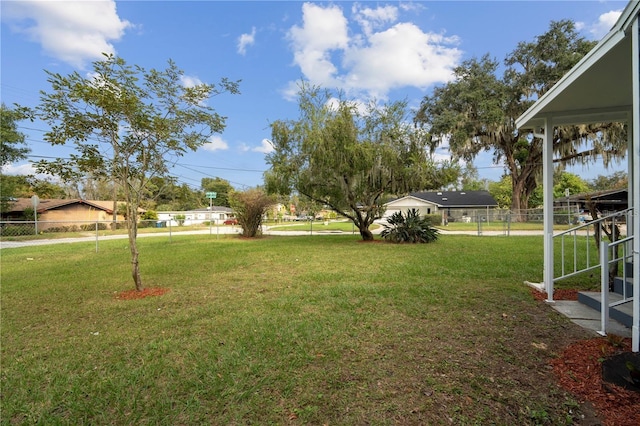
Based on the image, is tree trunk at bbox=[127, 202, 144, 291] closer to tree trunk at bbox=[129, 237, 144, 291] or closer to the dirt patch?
tree trunk at bbox=[129, 237, 144, 291]

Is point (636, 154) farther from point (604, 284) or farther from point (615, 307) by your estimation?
point (615, 307)

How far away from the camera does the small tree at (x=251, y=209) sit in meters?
16.5

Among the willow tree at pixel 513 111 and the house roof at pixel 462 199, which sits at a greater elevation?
the willow tree at pixel 513 111

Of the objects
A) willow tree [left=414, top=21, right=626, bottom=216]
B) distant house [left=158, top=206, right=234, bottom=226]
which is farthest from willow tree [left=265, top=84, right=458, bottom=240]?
distant house [left=158, top=206, right=234, bottom=226]

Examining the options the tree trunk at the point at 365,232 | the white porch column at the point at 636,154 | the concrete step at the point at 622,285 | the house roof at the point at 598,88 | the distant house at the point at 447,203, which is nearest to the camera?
the white porch column at the point at 636,154

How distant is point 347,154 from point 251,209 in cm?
767

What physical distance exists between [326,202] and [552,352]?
10224 mm

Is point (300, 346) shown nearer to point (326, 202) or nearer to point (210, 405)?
point (210, 405)

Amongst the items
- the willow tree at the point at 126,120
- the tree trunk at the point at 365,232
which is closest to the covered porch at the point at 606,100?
the willow tree at the point at 126,120

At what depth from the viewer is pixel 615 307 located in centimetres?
356

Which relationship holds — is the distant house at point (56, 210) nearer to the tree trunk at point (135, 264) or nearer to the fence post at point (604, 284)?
the tree trunk at point (135, 264)

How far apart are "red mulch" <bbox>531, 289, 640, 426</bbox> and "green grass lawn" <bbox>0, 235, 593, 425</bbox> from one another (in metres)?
0.13

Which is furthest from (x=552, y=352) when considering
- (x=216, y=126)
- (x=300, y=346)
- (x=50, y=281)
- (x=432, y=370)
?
(x=50, y=281)

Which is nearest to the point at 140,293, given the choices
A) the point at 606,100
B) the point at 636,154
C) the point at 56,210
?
the point at 636,154
